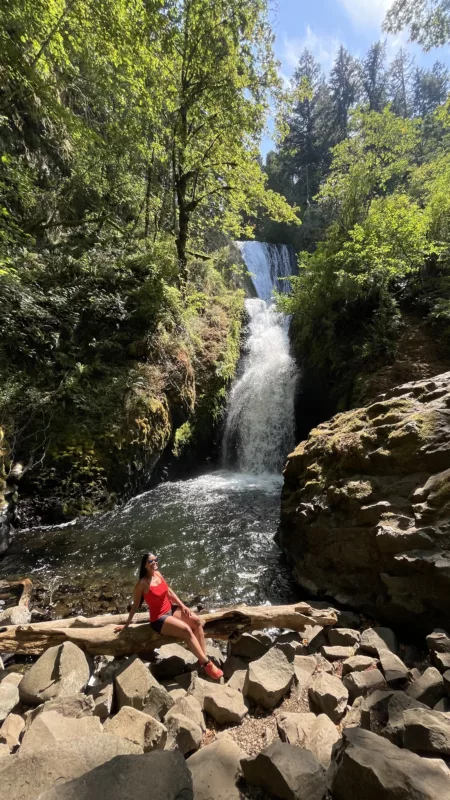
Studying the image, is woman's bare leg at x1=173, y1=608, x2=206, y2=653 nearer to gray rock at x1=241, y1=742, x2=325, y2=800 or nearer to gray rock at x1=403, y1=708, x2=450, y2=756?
gray rock at x1=241, y1=742, x2=325, y2=800

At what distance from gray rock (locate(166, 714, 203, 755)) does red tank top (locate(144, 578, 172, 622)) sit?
110cm

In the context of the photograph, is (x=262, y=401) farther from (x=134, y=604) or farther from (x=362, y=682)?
(x=362, y=682)

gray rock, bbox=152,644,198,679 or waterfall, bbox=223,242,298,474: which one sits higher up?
waterfall, bbox=223,242,298,474

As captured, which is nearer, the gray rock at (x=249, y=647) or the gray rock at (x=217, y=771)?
the gray rock at (x=217, y=771)

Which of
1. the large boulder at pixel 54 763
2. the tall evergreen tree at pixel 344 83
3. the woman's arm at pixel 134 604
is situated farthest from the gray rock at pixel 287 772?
the tall evergreen tree at pixel 344 83

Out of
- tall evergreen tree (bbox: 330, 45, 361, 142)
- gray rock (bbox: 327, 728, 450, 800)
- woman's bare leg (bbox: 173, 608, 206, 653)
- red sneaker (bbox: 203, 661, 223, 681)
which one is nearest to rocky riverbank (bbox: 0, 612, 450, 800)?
gray rock (bbox: 327, 728, 450, 800)

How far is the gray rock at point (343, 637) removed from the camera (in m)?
3.71

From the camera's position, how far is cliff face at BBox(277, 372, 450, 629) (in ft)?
12.5

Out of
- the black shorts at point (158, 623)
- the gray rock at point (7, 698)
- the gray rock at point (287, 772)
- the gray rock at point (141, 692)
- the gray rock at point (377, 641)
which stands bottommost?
the gray rock at point (377, 641)

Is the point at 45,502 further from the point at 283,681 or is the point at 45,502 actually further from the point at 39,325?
the point at 283,681

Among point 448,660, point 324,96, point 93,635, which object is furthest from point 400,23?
point 324,96

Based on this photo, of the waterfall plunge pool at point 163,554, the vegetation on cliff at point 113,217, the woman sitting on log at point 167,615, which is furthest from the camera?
the vegetation on cliff at point 113,217

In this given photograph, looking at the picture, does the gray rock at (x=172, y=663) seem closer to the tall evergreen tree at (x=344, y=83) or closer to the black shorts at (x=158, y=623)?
the black shorts at (x=158, y=623)

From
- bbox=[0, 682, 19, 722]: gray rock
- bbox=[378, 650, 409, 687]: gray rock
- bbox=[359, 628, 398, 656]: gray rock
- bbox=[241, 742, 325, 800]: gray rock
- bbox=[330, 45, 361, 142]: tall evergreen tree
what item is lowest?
bbox=[359, 628, 398, 656]: gray rock
